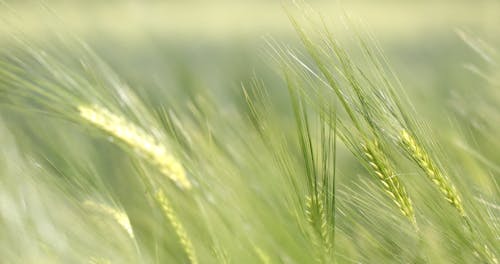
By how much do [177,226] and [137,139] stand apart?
0.21 feet

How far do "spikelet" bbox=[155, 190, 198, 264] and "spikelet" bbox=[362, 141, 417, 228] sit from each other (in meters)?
0.13

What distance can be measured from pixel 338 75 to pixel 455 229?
0.13 m

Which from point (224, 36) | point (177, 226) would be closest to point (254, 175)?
point (177, 226)

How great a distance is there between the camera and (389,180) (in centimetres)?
56

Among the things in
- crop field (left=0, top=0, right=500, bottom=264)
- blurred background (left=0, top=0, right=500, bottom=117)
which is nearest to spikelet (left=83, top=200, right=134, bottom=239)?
crop field (left=0, top=0, right=500, bottom=264)

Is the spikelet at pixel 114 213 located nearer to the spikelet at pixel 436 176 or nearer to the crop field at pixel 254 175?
the crop field at pixel 254 175

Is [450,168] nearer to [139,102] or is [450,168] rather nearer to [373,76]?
[373,76]

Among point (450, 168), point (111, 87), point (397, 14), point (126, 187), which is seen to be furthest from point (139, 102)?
point (397, 14)

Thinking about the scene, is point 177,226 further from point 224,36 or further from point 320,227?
point 224,36

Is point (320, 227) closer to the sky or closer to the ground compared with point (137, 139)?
closer to the ground

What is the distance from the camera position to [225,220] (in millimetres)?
600

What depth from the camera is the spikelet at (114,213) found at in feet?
2.06

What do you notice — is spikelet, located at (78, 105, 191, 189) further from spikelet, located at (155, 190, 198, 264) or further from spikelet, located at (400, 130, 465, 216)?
spikelet, located at (400, 130, 465, 216)

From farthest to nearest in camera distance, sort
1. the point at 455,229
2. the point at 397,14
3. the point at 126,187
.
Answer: the point at 397,14 → the point at 126,187 → the point at 455,229
